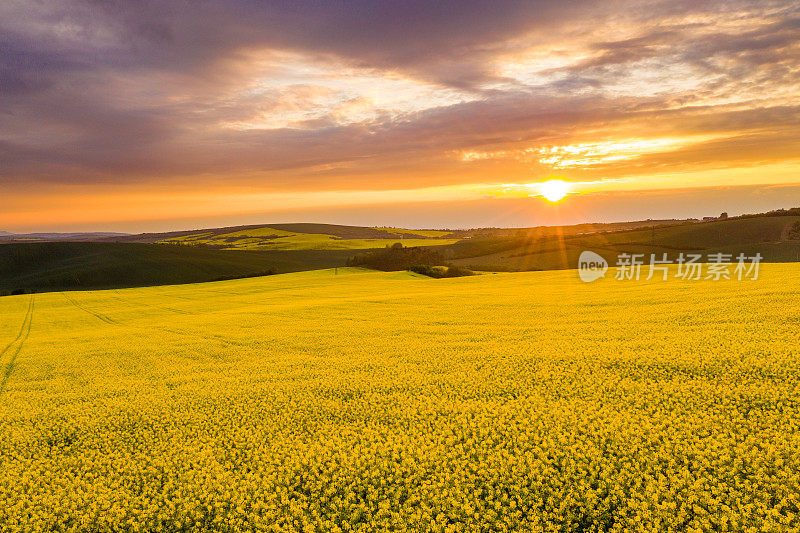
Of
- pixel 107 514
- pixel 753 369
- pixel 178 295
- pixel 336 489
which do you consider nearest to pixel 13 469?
pixel 107 514

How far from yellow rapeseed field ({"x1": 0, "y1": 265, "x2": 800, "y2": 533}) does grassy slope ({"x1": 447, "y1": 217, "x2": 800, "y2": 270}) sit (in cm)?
7113

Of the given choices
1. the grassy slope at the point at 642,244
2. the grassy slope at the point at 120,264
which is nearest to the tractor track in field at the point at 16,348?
the grassy slope at the point at 120,264

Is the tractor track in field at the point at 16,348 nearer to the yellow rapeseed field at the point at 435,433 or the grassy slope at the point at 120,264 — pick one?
the yellow rapeseed field at the point at 435,433

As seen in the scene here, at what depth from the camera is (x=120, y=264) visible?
387 feet

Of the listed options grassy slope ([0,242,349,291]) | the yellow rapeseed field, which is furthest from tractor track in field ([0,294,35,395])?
grassy slope ([0,242,349,291])

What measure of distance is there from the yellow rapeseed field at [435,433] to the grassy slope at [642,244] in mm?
71133

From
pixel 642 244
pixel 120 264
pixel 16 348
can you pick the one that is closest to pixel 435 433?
pixel 16 348

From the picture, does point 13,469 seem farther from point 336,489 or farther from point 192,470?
point 336,489

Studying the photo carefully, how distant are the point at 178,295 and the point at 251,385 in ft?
171

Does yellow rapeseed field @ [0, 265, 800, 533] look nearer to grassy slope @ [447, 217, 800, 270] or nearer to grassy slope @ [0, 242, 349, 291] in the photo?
grassy slope @ [447, 217, 800, 270]

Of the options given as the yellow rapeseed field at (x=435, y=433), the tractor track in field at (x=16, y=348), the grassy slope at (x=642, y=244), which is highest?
the grassy slope at (x=642, y=244)

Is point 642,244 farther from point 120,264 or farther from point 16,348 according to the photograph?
point 120,264

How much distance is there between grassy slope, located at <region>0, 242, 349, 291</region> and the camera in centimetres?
10644

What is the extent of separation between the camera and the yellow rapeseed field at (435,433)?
6.90m
